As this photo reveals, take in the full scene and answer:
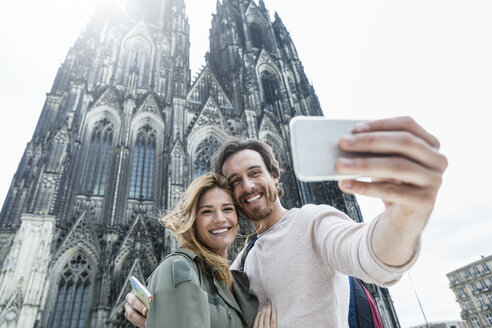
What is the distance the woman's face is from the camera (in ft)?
6.02

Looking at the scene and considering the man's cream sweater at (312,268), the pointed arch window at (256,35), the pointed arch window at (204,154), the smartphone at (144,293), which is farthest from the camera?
the pointed arch window at (256,35)

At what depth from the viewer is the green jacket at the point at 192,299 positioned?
1189 mm

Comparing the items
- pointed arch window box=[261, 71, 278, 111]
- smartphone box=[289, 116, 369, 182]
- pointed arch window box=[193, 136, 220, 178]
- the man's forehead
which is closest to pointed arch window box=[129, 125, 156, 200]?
pointed arch window box=[193, 136, 220, 178]

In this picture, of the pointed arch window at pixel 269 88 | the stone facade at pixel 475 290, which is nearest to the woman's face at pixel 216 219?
the pointed arch window at pixel 269 88

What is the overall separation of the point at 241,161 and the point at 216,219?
45 centimetres

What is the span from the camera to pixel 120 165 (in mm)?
13336

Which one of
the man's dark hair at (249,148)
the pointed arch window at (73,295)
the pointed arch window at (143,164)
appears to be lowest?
the man's dark hair at (249,148)

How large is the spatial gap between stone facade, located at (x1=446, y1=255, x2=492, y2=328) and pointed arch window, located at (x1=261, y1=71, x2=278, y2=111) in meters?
27.8

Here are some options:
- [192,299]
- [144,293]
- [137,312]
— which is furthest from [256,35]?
[192,299]

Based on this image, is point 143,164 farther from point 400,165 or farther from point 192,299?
point 400,165

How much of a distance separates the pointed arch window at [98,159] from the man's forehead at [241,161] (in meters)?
12.6

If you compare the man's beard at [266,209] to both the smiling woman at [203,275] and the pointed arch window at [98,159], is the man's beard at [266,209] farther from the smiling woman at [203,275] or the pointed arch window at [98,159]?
the pointed arch window at [98,159]

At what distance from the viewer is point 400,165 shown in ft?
2.10

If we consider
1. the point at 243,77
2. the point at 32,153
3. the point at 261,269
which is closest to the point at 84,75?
the point at 32,153
